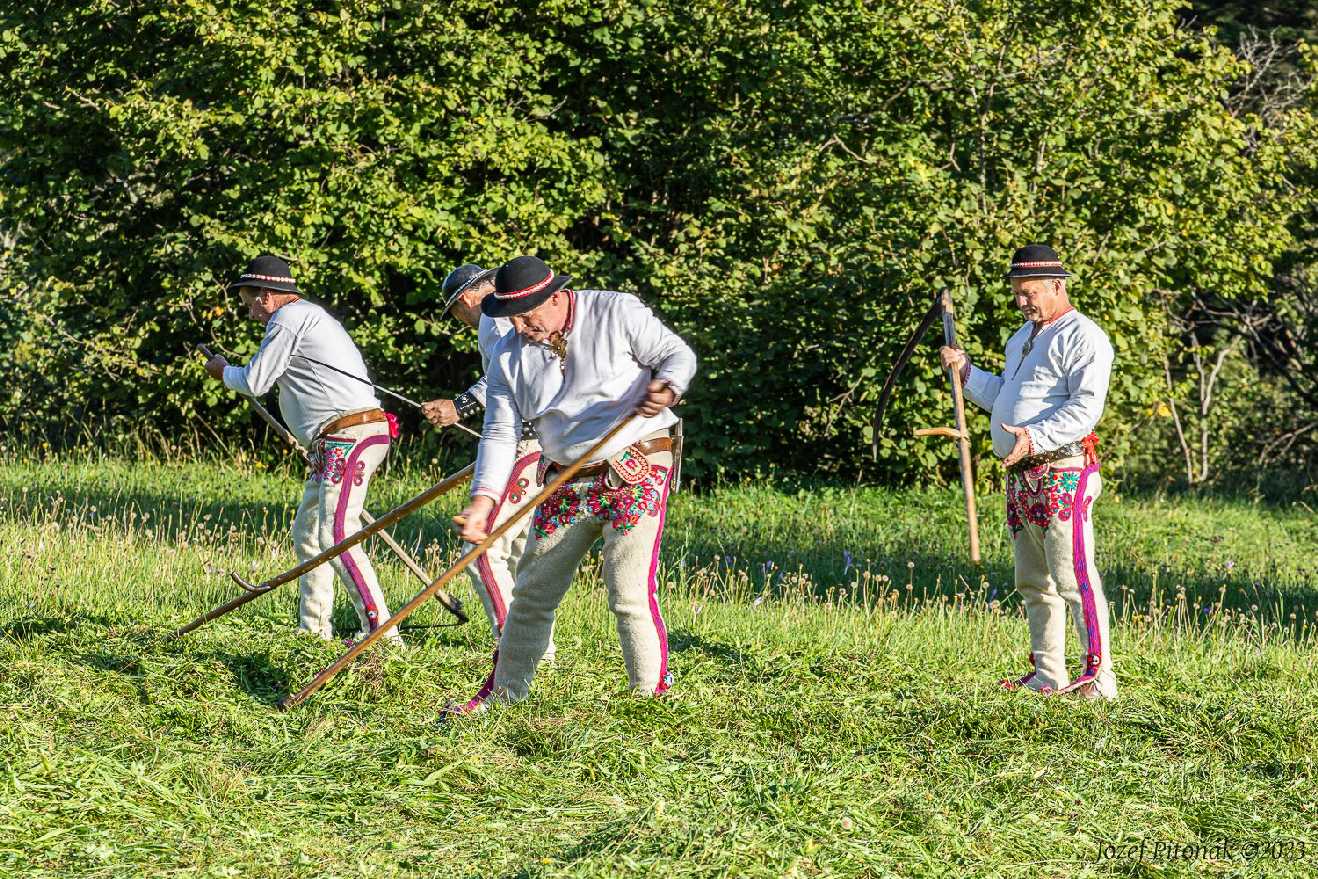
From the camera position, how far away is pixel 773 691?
6.39 m

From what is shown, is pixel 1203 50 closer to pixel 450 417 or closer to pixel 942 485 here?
pixel 942 485

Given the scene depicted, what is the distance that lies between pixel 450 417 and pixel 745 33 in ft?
26.0

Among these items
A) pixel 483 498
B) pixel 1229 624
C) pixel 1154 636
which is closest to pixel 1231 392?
pixel 1229 624

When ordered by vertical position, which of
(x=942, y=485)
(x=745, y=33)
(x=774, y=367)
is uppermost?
(x=745, y=33)

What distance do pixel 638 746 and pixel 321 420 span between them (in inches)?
103

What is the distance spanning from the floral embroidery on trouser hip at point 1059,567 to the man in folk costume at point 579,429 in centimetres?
165

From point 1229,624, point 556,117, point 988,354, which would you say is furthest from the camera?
point 556,117

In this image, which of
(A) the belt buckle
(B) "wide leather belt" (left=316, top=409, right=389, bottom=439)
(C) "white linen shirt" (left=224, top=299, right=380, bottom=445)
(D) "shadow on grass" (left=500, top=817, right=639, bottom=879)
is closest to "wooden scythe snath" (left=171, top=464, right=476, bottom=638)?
(A) the belt buckle

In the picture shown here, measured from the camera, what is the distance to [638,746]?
18.2 ft

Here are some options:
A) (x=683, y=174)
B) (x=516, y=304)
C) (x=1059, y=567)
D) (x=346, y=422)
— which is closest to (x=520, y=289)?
(x=516, y=304)

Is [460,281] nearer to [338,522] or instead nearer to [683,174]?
[338,522]

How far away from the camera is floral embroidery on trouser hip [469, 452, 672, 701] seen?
5746 millimetres

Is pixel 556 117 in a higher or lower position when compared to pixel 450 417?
higher

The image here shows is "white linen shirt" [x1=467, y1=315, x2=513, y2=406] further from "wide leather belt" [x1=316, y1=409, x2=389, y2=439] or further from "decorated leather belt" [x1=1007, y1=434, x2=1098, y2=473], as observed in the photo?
"decorated leather belt" [x1=1007, y1=434, x2=1098, y2=473]
